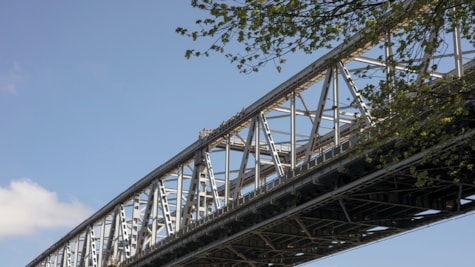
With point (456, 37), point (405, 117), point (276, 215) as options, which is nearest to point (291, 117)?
point (276, 215)

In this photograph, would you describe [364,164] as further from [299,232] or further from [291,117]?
[299,232]

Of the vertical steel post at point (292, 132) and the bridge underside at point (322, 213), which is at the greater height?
the vertical steel post at point (292, 132)

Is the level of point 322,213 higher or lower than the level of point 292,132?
lower

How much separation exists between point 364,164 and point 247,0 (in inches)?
981

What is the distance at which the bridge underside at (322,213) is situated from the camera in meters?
50.7

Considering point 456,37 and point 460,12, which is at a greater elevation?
point 456,37

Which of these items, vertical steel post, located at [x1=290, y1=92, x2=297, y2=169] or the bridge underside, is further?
vertical steel post, located at [x1=290, y1=92, x2=297, y2=169]

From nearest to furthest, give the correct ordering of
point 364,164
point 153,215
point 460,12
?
point 460,12 → point 364,164 → point 153,215

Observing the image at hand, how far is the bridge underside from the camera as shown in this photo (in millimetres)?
50688

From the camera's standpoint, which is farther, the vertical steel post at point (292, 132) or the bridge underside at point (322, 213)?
the vertical steel post at point (292, 132)

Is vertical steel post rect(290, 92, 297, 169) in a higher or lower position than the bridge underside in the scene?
higher

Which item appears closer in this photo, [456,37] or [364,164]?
[456,37]

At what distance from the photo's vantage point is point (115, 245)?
310 feet

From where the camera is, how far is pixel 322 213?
195 feet
